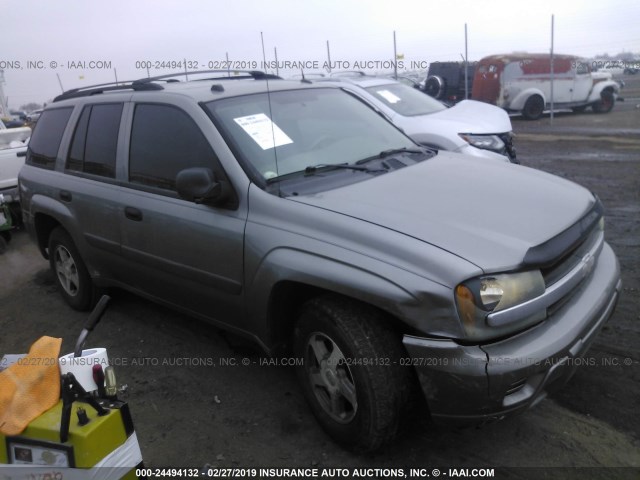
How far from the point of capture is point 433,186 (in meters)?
3.04

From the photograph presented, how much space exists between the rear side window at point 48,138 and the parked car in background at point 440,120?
3.01m

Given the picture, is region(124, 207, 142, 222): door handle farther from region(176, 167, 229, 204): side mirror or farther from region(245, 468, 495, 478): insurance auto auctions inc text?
region(245, 468, 495, 478): insurance auto auctions inc text

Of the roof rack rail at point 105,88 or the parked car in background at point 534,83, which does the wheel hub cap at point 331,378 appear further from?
the parked car in background at point 534,83

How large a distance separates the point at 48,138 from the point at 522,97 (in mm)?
15901

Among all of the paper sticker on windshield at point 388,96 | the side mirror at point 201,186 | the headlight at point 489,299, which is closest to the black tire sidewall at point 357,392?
the headlight at point 489,299

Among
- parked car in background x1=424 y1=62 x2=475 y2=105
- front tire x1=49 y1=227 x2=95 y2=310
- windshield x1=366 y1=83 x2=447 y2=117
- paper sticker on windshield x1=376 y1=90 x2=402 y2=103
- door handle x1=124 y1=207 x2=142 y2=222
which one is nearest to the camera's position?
door handle x1=124 y1=207 x2=142 y2=222

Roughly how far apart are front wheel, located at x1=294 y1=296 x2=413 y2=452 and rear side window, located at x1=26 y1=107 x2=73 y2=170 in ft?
9.63

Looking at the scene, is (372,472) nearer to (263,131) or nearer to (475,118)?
(263,131)

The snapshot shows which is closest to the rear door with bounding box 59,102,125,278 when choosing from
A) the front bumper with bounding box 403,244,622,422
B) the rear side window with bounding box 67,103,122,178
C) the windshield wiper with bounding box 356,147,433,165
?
the rear side window with bounding box 67,103,122,178

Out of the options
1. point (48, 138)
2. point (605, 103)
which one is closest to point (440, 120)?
point (48, 138)

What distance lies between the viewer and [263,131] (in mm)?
3291

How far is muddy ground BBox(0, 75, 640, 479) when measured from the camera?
2.74 metres

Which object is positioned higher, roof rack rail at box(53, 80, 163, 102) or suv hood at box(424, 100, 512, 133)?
roof rack rail at box(53, 80, 163, 102)

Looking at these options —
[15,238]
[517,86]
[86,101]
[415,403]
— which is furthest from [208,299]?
[517,86]
